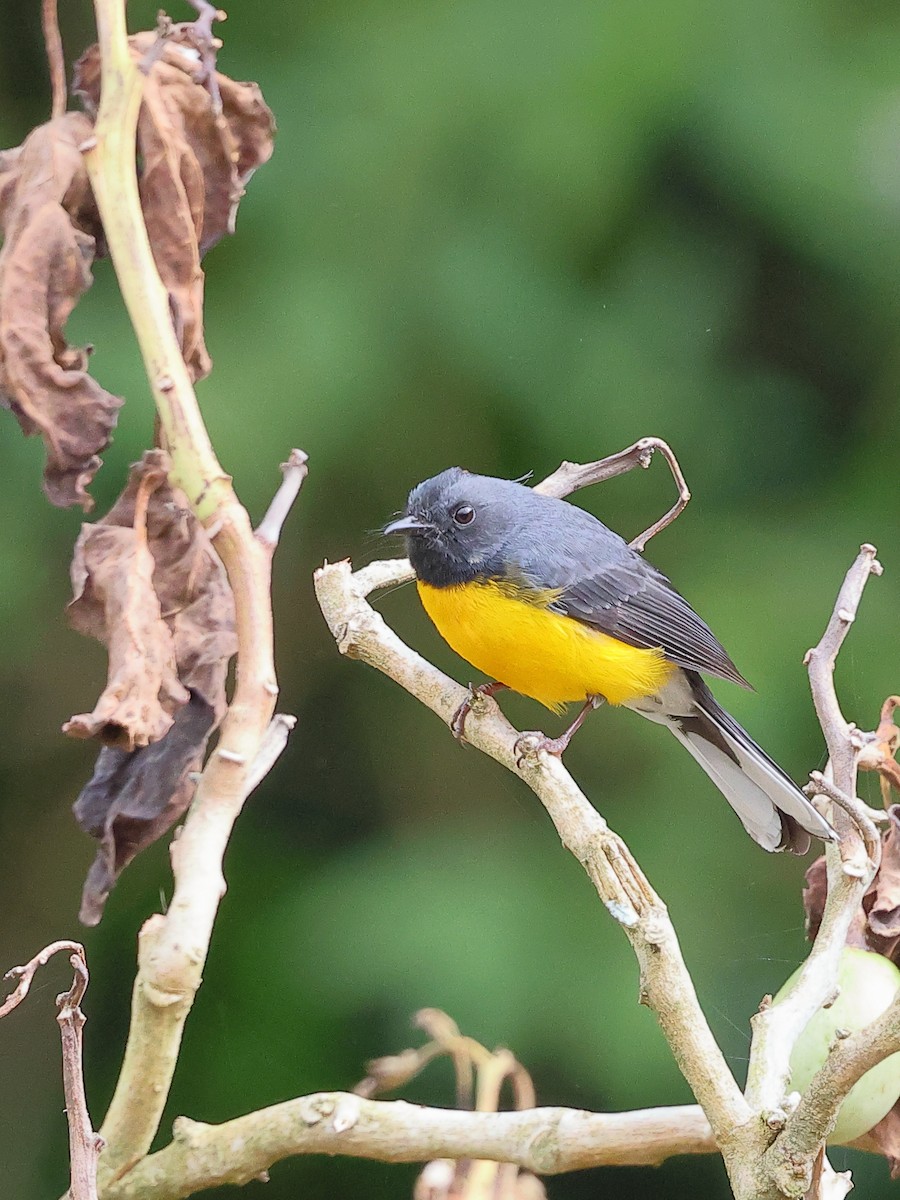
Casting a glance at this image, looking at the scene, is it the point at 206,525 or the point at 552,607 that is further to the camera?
the point at 552,607

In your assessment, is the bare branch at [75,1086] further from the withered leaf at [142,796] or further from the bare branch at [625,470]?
the bare branch at [625,470]

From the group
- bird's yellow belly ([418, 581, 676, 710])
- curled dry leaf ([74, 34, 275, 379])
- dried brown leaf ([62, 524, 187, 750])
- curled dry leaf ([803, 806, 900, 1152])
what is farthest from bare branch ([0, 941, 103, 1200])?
bird's yellow belly ([418, 581, 676, 710])

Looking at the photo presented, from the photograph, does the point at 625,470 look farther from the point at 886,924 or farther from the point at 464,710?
the point at 886,924

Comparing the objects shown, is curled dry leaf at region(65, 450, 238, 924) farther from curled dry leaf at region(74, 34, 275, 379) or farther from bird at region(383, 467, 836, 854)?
bird at region(383, 467, 836, 854)

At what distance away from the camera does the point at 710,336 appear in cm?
161

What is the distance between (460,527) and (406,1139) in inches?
23.2

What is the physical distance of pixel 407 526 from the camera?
1.19 m

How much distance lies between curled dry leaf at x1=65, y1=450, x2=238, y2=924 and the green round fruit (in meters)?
0.35

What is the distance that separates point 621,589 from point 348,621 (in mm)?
366

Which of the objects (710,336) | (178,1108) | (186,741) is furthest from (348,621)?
(710,336)

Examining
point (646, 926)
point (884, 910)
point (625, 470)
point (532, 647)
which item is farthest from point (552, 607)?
point (646, 926)

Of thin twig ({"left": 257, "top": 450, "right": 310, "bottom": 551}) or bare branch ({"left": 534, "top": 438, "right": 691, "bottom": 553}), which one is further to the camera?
bare branch ({"left": 534, "top": 438, "right": 691, "bottom": 553})

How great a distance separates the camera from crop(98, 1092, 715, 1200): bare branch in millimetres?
736

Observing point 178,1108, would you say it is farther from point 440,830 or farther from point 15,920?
point 440,830
